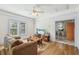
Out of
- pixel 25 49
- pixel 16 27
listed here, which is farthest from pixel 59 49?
pixel 16 27

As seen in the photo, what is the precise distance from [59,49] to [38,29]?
0.70m

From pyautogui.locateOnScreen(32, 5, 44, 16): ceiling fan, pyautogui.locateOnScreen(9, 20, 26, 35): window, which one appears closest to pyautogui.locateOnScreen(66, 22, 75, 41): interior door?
pyautogui.locateOnScreen(32, 5, 44, 16): ceiling fan

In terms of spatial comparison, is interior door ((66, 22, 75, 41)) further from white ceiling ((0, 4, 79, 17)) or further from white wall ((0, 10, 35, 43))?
white wall ((0, 10, 35, 43))

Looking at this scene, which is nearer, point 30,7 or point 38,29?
point 30,7

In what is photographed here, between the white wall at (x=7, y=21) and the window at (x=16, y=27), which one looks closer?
the white wall at (x=7, y=21)

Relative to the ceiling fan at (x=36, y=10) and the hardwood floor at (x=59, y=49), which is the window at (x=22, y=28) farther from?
the hardwood floor at (x=59, y=49)

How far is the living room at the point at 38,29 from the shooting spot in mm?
2221

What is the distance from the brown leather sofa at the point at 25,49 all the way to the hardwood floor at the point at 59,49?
0.22m

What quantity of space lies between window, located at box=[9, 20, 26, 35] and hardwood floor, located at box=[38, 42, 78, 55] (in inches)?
28.6

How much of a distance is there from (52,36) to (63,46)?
1.22 ft

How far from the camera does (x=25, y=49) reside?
88.3 inches

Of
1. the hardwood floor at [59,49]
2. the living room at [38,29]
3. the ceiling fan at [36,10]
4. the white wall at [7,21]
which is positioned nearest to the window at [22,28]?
the living room at [38,29]

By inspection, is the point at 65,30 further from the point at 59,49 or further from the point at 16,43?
the point at 16,43
